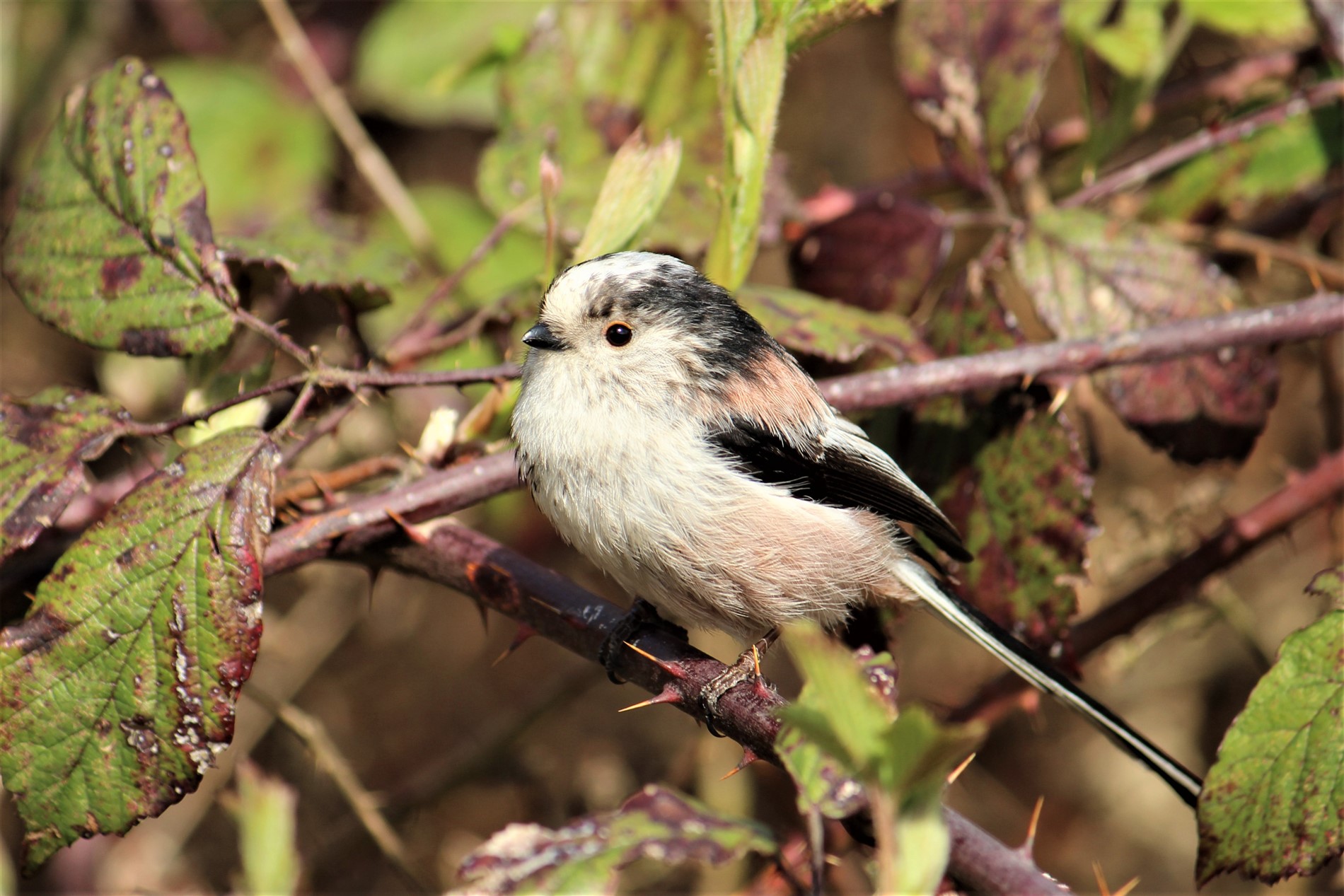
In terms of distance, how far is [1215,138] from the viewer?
8.16 feet

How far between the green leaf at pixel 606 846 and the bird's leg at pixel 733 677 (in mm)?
277

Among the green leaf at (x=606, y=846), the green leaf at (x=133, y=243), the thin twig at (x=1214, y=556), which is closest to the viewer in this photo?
the green leaf at (x=606, y=846)

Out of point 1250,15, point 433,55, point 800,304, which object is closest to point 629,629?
point 800,304

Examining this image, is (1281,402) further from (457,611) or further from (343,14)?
(343,14)

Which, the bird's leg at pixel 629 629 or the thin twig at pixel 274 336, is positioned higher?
the thin twig at pixel 274 336

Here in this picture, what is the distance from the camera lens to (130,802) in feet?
5.12

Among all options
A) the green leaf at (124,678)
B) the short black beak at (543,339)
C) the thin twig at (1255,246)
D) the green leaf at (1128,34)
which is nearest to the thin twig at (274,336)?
the green leaf at (124,678)

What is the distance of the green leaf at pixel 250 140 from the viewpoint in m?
3.11

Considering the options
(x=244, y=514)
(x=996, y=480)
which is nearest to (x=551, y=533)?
(x=996, y=480)

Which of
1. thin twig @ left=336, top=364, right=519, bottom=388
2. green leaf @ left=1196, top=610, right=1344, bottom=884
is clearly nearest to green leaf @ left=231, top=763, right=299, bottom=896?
thin twig @ left=336, top=364, right=519, bottom=388

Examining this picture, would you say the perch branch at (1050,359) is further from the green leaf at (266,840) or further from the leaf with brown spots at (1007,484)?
the green leaf at (266,840)

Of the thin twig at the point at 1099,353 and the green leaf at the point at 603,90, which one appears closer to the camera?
the thin twig at the point at 1099,353

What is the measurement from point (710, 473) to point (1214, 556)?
1.15 metres

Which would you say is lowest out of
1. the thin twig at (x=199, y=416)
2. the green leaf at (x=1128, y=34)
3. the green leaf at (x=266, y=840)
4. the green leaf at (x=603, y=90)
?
the green leaf at (x=266, y=840)
